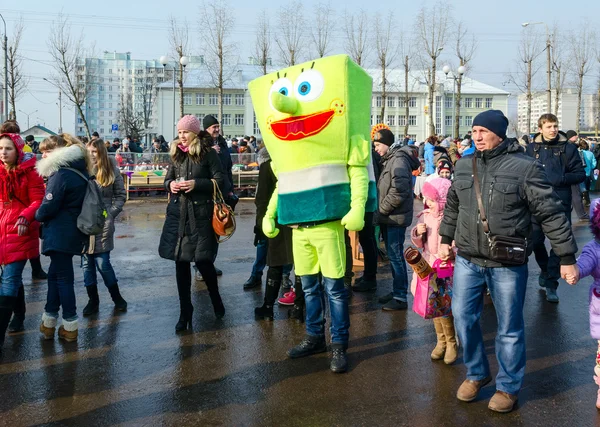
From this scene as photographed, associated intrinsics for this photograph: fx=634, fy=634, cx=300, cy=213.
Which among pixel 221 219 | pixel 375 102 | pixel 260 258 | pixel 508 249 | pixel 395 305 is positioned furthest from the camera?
pixel 375 102

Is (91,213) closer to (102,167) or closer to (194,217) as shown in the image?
(194,217)

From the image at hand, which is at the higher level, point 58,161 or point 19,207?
point 58,161

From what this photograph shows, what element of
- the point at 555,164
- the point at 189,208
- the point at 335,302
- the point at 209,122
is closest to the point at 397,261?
the point at 335,302

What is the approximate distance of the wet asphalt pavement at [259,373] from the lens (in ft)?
13.4

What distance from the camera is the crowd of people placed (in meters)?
4.04

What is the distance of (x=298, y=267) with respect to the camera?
5109 mm

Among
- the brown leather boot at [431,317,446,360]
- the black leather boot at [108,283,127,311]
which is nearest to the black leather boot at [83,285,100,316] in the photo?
the black leather boot at [108,283,127,311]

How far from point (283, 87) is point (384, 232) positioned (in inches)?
105

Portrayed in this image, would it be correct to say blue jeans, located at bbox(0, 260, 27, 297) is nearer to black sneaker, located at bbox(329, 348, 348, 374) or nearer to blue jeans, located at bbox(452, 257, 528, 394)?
black sneaker, located at bbox(329, 348, 348, 374)

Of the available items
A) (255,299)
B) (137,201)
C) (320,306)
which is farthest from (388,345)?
(137,201)

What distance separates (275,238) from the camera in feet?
20.4

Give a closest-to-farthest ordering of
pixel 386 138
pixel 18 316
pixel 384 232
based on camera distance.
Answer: pixel 18 316 → pixel 386 138 → pixel 384 232

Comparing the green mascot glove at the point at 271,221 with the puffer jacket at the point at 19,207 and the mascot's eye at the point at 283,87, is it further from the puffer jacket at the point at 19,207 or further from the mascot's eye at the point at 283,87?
the puffer jacket at the point at 19,207

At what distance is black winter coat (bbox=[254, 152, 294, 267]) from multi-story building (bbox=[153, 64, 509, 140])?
64.6m
